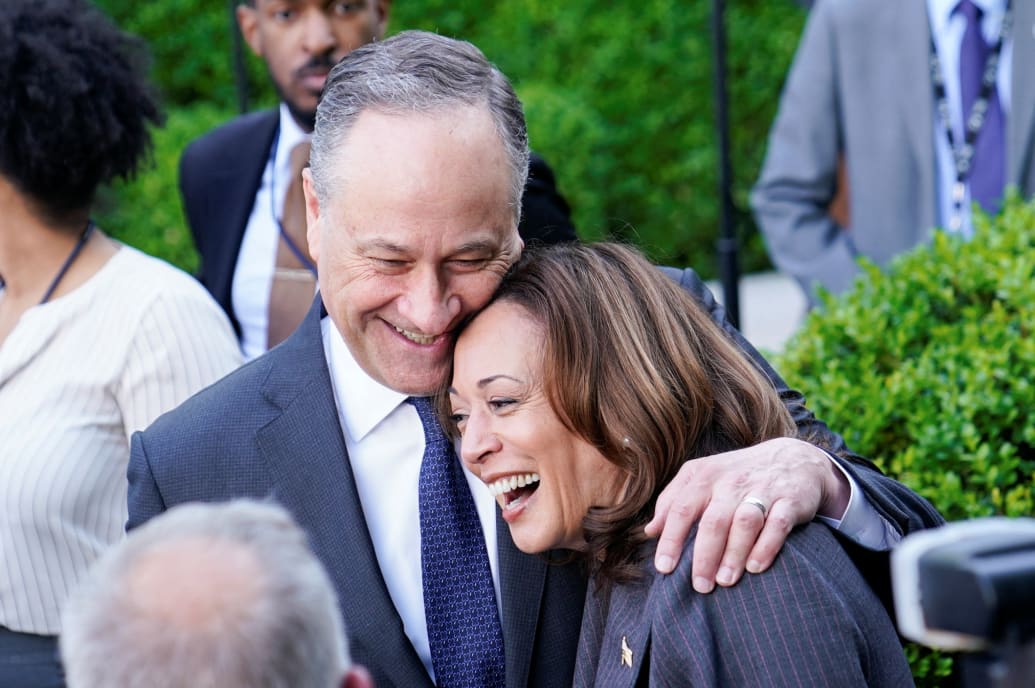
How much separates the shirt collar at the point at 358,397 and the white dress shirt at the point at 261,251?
4.89ft

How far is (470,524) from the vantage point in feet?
9.15

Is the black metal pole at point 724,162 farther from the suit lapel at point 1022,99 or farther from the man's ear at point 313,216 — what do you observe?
Result: the man's ear at point 313,216

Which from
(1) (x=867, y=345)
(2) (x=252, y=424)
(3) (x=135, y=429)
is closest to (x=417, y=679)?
(2) (x=252, y=424)

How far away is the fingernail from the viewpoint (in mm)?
2230

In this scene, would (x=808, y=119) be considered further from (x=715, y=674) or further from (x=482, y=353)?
(x=715, y=674)

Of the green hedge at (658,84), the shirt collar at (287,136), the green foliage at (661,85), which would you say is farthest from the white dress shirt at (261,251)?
the green foliage at (661,85)

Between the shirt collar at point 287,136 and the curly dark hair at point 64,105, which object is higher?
the curly dark hair at point 64,105

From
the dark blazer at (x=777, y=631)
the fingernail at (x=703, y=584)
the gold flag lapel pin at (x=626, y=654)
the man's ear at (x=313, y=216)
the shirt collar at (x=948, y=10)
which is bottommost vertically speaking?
the gold flag lapel pin at (x=626, y=654)

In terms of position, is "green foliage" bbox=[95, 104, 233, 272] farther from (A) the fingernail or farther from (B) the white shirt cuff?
(A) the fingernail

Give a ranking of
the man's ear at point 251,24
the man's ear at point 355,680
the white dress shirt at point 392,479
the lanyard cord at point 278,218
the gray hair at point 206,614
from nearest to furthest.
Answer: the gray hair at point 206,614 < the man's ear at point 355,680 < the white dress shirt at point 392,479 < the lanyard cord at point 278,218 < the man's ear at point 251,24

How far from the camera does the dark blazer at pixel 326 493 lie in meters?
2.63

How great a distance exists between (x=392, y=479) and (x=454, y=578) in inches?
10.2

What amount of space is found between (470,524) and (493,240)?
0.57 m

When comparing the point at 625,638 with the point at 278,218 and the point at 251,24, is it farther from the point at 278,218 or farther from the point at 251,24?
the point at 251,24
